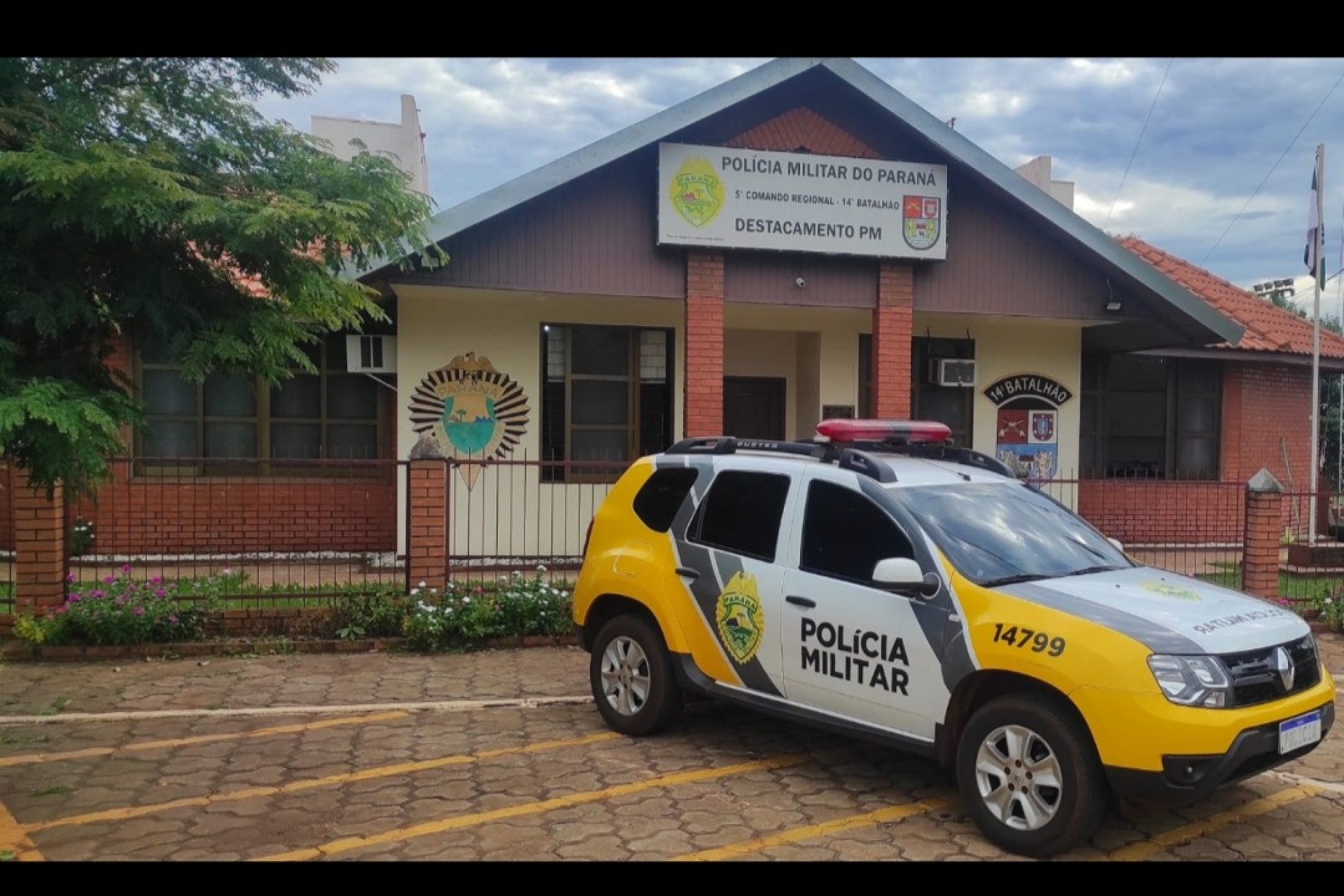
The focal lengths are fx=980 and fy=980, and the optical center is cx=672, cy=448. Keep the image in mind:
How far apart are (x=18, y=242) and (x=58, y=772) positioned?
2.79 m

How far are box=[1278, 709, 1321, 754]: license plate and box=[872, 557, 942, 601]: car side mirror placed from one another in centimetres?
148

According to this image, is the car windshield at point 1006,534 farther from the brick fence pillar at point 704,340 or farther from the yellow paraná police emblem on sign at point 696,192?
the yellow paraná police emblem on sign at point 696,192

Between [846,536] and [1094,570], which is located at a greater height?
[846,536]

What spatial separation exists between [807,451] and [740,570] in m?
0.77

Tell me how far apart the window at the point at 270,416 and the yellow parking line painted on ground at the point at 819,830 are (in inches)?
344

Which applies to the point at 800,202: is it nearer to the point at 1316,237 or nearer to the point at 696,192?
the point at 696,192

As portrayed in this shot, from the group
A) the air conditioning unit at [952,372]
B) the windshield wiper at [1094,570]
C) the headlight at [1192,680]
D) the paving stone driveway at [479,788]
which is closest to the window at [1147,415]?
the air conditioning unit at [952,372]

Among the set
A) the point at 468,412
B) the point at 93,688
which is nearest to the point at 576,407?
the point at 468,412

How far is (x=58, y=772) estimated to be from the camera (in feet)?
17.3

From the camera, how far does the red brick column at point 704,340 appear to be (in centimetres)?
1045

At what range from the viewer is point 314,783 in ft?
16.7

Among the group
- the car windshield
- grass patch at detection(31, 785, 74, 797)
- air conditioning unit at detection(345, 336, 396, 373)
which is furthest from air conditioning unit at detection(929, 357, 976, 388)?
grass patch at detection(31, 785, 74, 797)

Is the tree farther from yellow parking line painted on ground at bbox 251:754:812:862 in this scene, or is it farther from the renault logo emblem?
the renault logo emblem

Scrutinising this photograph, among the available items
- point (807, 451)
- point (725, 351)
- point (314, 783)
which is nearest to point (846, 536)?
point (807, 451)
